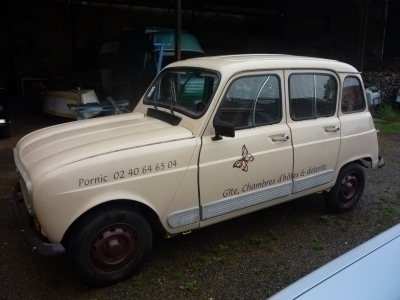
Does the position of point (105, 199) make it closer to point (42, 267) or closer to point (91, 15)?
point (42, 267)

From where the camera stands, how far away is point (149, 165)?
286cm

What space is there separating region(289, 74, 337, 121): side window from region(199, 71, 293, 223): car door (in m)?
0.20

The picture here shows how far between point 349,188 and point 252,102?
185cm

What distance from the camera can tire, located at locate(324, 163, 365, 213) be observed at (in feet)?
13.8

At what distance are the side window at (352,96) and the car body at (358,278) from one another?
7.89ft

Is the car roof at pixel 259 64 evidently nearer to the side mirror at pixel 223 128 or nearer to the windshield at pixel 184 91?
the windshield at pixel 184 91

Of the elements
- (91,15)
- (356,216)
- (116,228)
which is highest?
(91,15)

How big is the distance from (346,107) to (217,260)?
2.34 meters

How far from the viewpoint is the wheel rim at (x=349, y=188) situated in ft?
14.1

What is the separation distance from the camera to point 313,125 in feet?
12.4

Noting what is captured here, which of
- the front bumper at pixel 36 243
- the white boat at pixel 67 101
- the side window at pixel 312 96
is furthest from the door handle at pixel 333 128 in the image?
the white boat at pixel 67 101

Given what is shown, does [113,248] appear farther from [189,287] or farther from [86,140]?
[86,140]

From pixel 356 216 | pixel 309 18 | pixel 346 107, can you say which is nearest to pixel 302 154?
pixel 346 107

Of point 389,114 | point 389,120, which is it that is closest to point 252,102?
point 389,120
